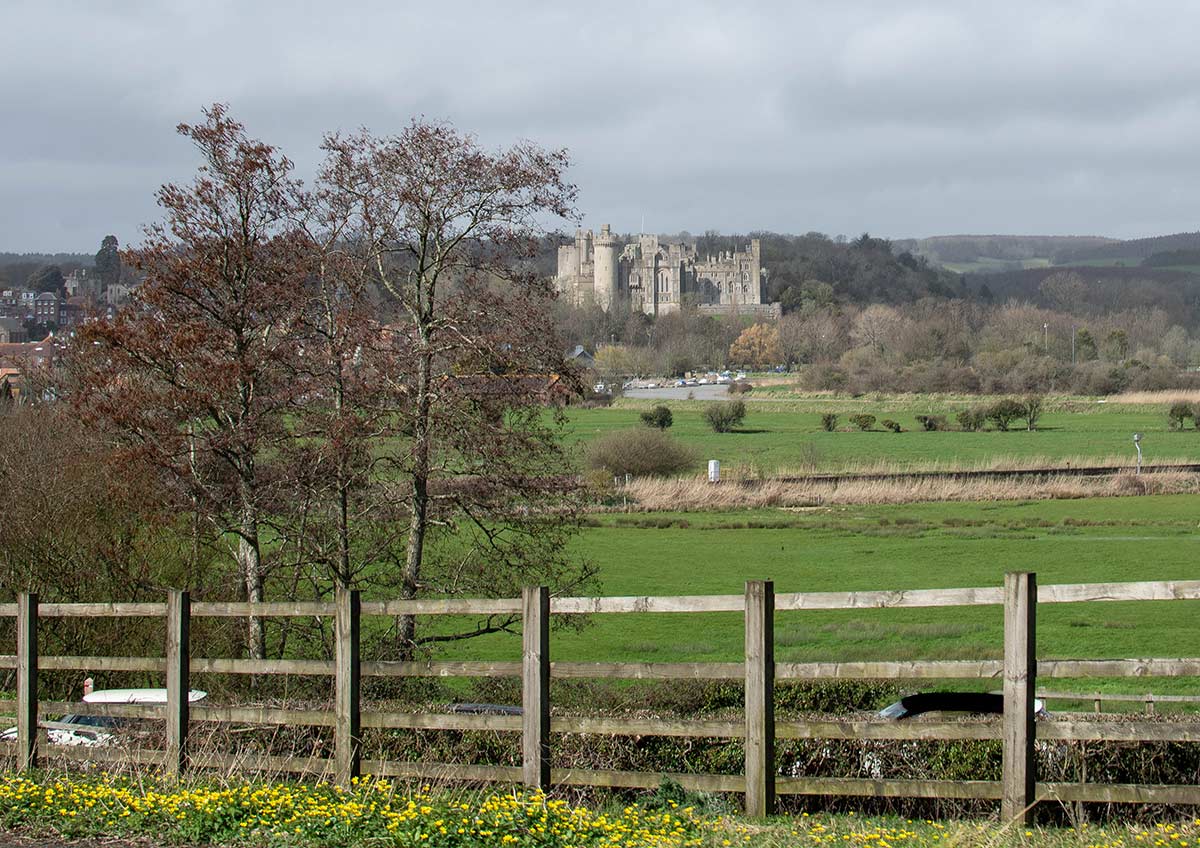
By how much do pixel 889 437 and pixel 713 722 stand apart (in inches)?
3015

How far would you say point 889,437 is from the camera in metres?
82.2

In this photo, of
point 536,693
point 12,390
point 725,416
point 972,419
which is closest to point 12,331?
point 725,416

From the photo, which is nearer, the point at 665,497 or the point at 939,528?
the point at 939,528

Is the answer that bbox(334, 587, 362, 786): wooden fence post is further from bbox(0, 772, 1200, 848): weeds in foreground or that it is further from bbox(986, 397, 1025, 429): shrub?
bbox(986, 397, 1025, 429): shrub

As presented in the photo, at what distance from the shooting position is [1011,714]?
6910 millimetres

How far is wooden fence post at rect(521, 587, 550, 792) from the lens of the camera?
25.2 ft

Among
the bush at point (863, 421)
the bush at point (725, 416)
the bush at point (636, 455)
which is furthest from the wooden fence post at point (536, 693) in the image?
the bush at point (863, 421)

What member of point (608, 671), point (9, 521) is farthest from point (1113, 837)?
point (9, 521)

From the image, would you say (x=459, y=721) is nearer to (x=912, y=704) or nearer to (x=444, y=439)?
(x=912, y=704)

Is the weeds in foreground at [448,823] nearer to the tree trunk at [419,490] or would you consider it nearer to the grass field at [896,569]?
the tree trunk at [419,490]

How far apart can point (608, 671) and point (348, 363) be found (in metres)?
11.0

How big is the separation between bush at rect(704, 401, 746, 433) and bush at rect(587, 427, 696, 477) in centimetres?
2581

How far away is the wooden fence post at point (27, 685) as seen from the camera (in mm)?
8984

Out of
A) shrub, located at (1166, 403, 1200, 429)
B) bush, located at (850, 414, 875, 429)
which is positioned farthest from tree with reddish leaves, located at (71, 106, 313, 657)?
shrub, located at (1166, 403, 1200, 429)
